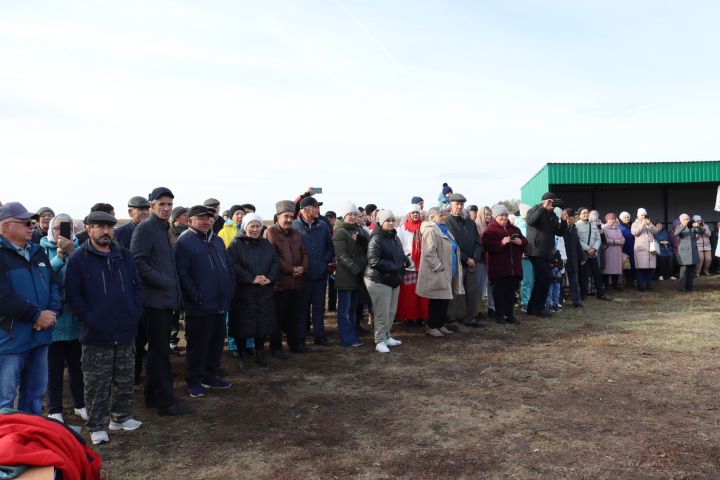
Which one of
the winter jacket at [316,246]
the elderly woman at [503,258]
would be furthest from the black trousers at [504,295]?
the winter jacket at [316,246]

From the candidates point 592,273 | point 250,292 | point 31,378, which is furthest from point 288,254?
point 592,273

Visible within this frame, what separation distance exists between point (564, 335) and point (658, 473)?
449cm

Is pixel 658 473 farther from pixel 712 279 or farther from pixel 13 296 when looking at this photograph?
pixel 712 279

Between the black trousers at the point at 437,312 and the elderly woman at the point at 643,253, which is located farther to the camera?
the elderly woman at the point at 643,253

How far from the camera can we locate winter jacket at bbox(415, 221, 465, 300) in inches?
309

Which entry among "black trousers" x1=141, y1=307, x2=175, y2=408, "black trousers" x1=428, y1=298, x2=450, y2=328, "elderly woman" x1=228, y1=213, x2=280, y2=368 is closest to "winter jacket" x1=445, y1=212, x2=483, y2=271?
"black trousers" x1=428, y1=298, x2=450, y2=328

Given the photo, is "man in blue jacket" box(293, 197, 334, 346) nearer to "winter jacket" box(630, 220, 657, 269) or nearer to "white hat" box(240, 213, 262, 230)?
"white hat" box(240, 213, 262, 230)

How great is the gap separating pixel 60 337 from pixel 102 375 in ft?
2.52

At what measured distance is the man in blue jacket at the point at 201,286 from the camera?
17.6 ft

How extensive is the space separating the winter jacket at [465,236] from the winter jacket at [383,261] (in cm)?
152

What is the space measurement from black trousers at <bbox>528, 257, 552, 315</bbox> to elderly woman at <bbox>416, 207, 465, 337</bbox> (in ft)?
6.81

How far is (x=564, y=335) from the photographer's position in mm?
7941

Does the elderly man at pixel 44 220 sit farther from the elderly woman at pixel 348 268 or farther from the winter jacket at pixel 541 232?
the winter jacket at pixel 541 232

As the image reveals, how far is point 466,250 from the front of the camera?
8641 millimetres
